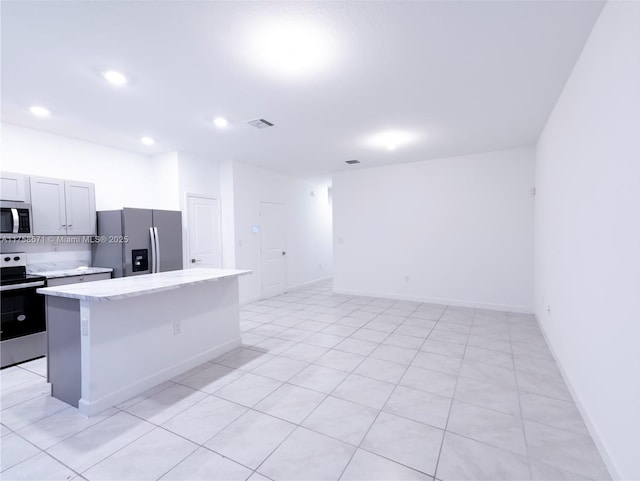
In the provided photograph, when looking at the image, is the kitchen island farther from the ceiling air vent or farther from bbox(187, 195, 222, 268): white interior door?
bbox(187, 195, 222, 268): white interior door

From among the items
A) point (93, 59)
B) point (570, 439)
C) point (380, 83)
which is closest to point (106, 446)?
point (93, 59)

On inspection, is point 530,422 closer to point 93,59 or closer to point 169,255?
point 93,59

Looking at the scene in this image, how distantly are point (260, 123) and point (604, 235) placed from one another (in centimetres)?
342

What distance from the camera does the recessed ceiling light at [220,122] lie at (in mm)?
3615

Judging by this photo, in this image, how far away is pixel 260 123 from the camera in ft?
12.3

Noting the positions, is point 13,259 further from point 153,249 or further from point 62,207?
point 153,249

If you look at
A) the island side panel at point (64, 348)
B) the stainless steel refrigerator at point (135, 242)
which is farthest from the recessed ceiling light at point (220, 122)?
the island side panel at point (64, 348)

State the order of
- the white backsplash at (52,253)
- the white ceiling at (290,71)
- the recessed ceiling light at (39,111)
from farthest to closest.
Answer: the white backsplash at (52,253) → the recessed ceiling light at (39,111) → the white ceiling at (290,71)

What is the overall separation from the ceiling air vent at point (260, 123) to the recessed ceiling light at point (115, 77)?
135 cm

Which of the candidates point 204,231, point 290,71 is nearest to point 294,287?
point 204,231

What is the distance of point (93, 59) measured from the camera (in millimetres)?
2367

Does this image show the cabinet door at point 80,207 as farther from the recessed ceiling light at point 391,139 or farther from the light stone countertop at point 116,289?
the recessed ceiling light at point 391,139

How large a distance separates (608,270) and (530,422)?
1207mm

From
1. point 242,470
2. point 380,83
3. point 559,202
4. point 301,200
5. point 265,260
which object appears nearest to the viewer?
point 242,470
